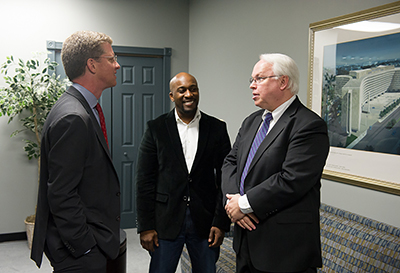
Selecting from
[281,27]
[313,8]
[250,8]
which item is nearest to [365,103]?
[313,8]

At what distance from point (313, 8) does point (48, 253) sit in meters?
2.43

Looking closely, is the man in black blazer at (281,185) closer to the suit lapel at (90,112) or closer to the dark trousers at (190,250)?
the dark trousers at (190,250)

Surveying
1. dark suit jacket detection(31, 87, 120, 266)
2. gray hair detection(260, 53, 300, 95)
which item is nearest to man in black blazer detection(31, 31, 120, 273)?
dark suit jacket detection(31, 87, 120, 266)

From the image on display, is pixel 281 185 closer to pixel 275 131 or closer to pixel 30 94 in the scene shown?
pixel 275 131

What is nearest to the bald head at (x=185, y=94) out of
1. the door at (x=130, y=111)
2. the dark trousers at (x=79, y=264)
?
the dark trousers at (x=79, y=264)

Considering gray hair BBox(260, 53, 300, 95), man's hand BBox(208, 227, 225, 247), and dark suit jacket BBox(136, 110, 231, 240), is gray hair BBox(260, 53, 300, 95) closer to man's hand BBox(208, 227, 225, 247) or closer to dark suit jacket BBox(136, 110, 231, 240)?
dark suit jacket BBox(136, 110, 231, 240)

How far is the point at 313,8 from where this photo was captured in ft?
9.48

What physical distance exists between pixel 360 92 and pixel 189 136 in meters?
1.17

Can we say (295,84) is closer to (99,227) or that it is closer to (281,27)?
(99,227)

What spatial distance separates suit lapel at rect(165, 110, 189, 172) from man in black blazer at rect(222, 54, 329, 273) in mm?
430

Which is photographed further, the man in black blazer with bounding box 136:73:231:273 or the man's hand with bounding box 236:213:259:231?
the man in black blazer with bounding box 136:73:231:273

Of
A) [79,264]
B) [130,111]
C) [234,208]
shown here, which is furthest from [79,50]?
[130,111]

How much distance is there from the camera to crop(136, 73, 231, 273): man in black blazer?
6.91 feet

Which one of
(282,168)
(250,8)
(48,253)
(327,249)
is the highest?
(250,8)
